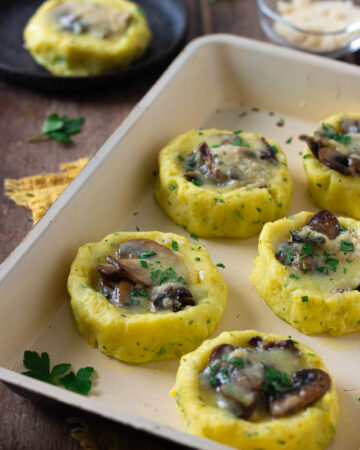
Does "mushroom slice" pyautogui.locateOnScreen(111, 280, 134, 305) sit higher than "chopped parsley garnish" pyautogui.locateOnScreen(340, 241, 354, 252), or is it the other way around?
"mushroom slice" pyautogui.locateOnScreen(111, 280, 134, 305)

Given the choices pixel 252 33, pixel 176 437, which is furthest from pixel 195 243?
pixel 252 33

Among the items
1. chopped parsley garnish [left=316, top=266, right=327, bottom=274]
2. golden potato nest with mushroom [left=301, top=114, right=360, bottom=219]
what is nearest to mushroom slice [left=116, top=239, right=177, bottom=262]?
chopped parsley garnish [left=316, top=266, right=327, bottom=274]

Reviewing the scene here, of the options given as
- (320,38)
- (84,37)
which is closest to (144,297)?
(84,37)

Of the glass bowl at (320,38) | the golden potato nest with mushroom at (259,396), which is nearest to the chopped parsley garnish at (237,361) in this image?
the golden potato nest with mushroom at (259,396)

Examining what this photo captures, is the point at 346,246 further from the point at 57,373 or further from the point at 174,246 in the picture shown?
the point at 57,373

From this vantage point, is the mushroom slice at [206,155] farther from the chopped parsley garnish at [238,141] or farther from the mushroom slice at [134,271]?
the mushroom slice at [134,271]

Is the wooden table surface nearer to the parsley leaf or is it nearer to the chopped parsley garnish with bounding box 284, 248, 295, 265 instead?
the parsley leaf
